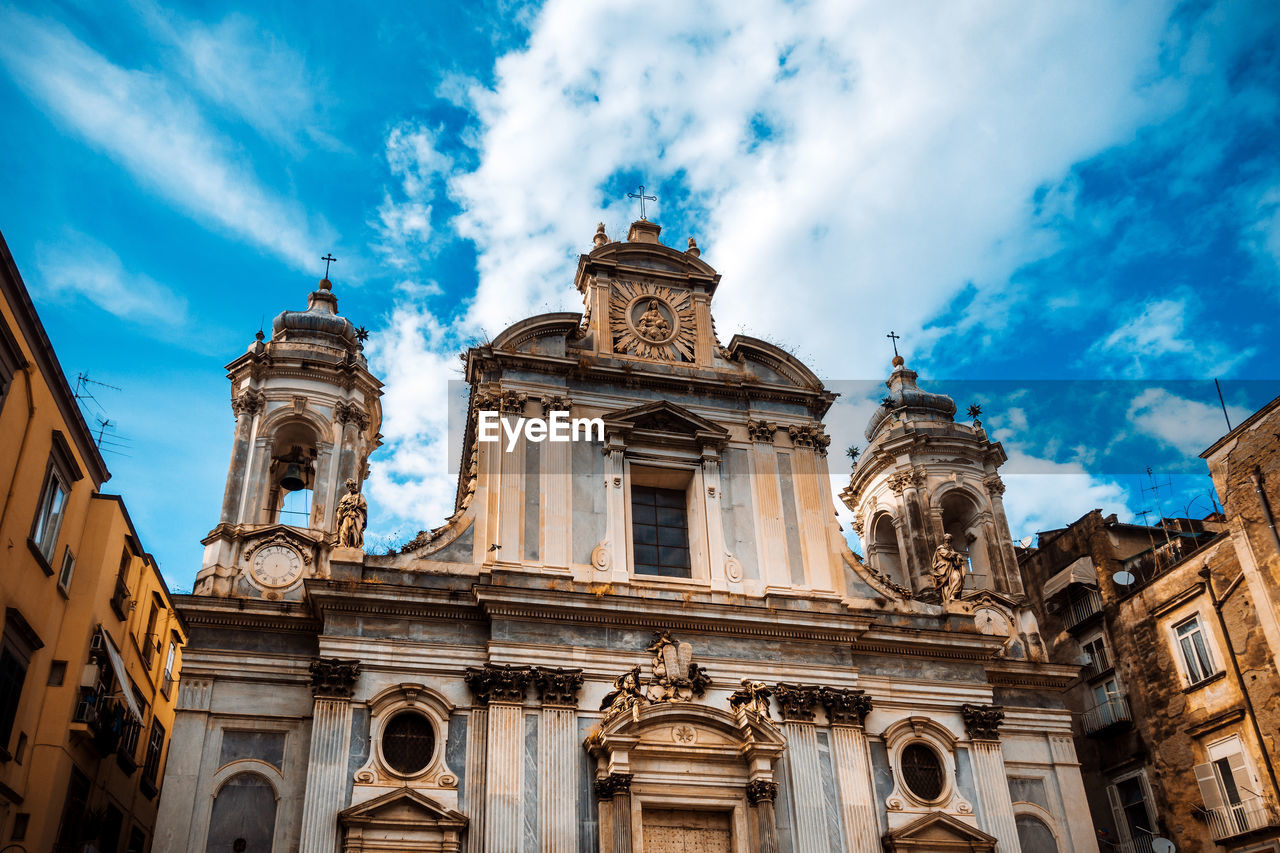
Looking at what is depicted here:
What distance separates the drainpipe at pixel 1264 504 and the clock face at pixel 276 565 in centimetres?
1943

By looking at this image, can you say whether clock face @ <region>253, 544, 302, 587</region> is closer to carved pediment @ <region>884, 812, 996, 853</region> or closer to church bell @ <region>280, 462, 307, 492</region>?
church bell @ <region>280, 462, 307, 492</region>

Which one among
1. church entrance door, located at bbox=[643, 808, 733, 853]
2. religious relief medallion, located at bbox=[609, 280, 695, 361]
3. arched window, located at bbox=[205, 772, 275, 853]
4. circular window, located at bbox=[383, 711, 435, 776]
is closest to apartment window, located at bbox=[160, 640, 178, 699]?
arched window, located at bbox=[205, 772, 275, 853]

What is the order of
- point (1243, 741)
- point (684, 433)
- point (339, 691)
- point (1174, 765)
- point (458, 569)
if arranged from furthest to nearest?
1. point (1174, 765)
2. point (1243, 741)
3. point (684, 433)
4. point (458, 569)
5. point (339, 691)

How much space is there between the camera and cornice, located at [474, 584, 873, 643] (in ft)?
61.5

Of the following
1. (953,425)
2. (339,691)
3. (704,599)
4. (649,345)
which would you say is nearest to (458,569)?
(339,691)

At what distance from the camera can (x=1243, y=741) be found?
23594 mm

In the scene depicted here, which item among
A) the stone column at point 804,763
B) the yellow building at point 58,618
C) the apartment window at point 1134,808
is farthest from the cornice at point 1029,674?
the yellow building at point 58,618

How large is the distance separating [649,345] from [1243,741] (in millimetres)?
14922

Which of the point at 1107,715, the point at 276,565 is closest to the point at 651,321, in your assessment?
the point at 276,565

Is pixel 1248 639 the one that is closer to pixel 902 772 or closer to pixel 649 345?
pixel 902 772

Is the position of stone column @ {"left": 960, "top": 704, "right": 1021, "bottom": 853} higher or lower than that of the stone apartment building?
lower

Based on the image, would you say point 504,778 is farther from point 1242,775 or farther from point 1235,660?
point 1235,660

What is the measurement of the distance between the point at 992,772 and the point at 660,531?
738 centimetres

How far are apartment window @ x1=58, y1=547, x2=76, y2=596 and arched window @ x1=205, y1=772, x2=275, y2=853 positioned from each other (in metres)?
4.48
